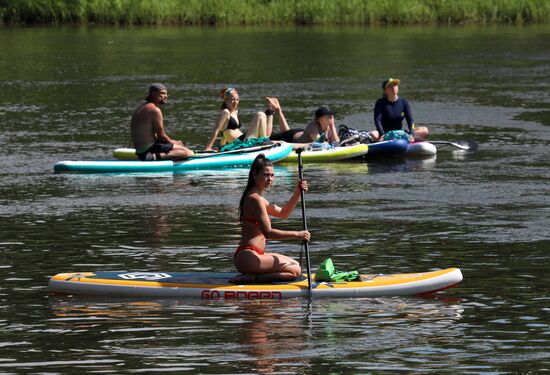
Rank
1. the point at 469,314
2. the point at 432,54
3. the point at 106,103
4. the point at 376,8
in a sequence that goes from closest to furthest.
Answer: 1. the point at 469,314
2. the point at 106,103
3. the point at 432,54
4. the point at 376,8

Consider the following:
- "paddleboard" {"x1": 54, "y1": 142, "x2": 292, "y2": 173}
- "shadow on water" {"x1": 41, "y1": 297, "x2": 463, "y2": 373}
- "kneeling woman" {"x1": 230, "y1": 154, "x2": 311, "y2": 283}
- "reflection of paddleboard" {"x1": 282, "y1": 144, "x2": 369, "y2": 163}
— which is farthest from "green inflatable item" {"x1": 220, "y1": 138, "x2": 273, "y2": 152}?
"shadow on water" {"x1": 41, "y1": 297, "x2": 463, "y2": 373}

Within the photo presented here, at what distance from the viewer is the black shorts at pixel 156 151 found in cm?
2147

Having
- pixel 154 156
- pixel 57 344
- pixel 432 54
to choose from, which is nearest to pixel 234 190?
pixel 154 156

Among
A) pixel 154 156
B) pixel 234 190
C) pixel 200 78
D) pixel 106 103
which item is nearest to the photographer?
pixel 234 190

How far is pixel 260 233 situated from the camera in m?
12.8

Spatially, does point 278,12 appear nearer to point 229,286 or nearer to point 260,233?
point 260,233

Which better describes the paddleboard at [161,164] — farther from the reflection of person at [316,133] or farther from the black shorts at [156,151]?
the reflection of person at [316,133]

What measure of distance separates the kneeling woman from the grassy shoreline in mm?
49232

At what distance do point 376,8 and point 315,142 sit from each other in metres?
40.0

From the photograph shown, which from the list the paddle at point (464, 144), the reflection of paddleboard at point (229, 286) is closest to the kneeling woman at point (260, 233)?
the reflection of paddleboard at point (229, 286)

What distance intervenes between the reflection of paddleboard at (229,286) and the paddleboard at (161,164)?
821cm

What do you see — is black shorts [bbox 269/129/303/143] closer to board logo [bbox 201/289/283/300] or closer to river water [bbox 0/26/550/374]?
river water [bbox 0/26/550/374]

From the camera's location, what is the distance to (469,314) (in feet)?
40.1

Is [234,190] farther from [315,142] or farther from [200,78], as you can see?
[200,78]
